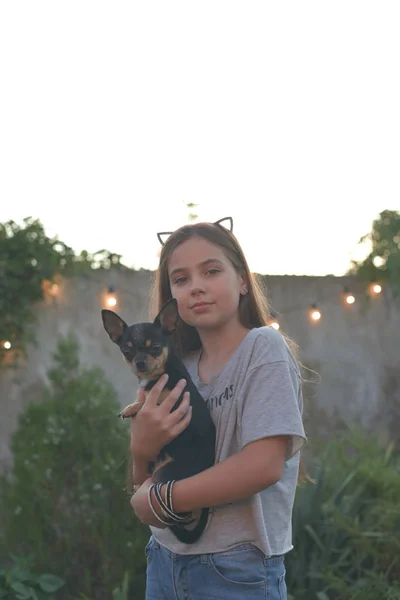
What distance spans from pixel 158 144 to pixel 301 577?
4.24 meters

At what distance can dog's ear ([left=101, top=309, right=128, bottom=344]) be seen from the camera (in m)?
2.22

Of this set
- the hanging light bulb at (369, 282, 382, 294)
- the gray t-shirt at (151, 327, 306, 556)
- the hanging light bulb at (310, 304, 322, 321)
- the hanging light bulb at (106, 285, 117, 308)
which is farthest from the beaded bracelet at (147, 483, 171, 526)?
the hanging light bulb at (369, 282, 382, 294)

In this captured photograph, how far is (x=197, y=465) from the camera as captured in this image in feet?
5.87

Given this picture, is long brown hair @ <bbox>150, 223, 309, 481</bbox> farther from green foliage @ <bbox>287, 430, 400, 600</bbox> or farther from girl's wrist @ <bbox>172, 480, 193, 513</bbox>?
green foliage @ <bbox>287, 430, 400, 600</bbox>

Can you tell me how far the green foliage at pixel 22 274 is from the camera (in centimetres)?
642

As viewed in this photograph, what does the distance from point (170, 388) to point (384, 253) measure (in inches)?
305

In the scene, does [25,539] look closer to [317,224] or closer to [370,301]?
[317,224]

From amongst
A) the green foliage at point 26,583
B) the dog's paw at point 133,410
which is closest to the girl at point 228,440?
the dog's paw at point 133,410

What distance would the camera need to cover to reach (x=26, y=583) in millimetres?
4125

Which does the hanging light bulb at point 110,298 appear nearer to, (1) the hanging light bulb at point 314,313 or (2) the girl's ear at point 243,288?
(1) the hanging light bulb at point 314,313

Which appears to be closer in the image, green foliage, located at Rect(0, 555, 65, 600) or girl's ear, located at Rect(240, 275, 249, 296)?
girl's ear, located at Rect(240, 275, 249, 296)

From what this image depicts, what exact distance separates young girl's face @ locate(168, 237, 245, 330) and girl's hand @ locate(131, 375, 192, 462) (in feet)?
0.63

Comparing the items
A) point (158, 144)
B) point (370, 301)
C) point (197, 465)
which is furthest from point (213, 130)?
point (197, 465)

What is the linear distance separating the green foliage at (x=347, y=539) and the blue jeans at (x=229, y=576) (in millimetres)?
2155
